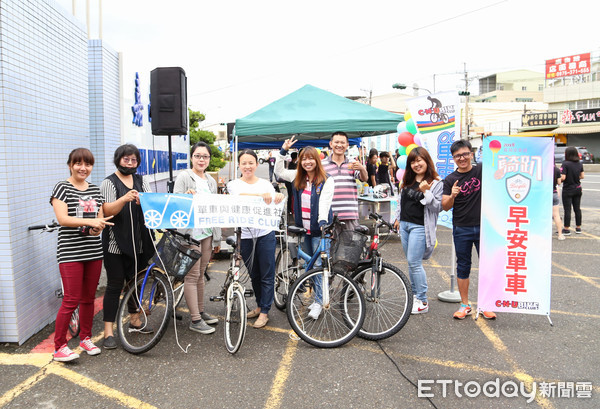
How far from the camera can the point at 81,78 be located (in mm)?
5441

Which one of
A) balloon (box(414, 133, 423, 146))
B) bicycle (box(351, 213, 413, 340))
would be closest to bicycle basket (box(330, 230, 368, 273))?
bicycle (box(351, 213, 413, 340))

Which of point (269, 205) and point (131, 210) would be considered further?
point (269, 205)

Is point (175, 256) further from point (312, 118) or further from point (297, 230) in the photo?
point (312, 118)

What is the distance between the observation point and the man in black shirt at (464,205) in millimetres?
4598

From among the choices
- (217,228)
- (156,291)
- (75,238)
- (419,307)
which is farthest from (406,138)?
(75,238)

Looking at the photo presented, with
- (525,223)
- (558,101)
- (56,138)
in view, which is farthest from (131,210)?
(558,101)

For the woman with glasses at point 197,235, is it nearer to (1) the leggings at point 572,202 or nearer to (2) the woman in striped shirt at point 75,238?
(2) the woman in striped shirt at point 75,238

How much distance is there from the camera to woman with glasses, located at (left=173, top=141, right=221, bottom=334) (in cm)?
426

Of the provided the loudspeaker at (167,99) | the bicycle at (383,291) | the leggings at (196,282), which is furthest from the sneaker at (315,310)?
the loudspeaker at (167,99)

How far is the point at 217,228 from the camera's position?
179 inches

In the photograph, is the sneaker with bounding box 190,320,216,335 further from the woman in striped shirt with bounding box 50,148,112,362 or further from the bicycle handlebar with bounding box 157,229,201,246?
the woman in striped shirt with bounding box 50,148,112,362

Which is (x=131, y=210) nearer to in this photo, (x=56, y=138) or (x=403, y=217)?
(x=56, y=138)

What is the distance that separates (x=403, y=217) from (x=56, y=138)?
3.79 meters

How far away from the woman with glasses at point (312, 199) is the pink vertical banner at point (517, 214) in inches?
64.4
